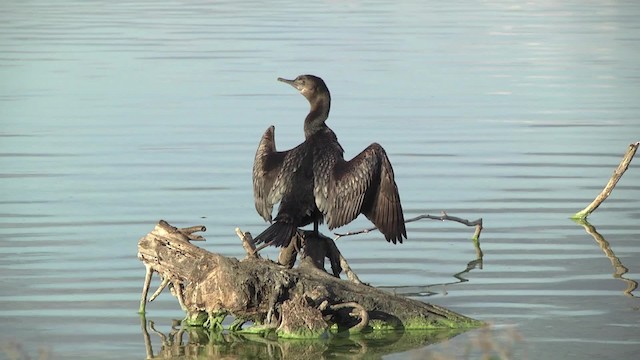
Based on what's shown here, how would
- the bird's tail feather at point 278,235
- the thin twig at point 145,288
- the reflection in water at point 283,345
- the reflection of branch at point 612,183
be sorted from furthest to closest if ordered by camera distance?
the reflection of branch at point 612,183 → the bird's tail feather at point 278,235 → the thin twig at point 145,288 → the reflection in water at point 283,345

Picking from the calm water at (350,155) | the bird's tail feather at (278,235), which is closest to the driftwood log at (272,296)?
the bird's tail feather at (278,235)

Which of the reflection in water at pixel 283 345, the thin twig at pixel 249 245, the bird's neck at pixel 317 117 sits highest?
the bird's neck at pixel 317 117

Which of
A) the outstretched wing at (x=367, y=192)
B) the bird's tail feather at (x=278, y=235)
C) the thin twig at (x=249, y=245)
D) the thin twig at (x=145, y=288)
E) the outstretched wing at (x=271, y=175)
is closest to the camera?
the thin twig at (x=249, y=245)

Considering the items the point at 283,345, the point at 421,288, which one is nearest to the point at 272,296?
the point at 283,345

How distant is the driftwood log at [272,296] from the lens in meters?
8.08

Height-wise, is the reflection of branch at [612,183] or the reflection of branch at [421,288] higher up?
the reflection of branch at [612,183]

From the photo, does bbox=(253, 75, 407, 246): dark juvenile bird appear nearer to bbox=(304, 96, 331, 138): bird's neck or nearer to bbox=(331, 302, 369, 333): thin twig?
bbox=(304, 96, 331, 138): bird's neck

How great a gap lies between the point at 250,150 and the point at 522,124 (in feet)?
12.4

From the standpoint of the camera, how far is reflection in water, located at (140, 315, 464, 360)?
8.05 metres

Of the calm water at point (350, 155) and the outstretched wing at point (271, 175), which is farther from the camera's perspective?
the calm water at point (350, 155)

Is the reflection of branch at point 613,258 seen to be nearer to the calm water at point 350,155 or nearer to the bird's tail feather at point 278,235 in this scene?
the calm water at point 350,155

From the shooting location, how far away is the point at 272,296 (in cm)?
805

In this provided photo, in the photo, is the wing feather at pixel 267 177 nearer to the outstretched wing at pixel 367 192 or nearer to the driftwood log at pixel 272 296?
the outstretched wing at pixel 367 192

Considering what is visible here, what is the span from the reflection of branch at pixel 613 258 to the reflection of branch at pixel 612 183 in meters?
0.08
